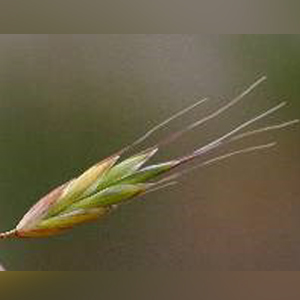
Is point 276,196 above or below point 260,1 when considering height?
below

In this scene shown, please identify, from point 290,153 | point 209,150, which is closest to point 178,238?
point 209,150

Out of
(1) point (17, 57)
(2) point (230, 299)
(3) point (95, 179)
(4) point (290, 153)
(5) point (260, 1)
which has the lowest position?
(2) point (230, 299)

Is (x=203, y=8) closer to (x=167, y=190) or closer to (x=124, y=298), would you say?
(x=167, y=190)

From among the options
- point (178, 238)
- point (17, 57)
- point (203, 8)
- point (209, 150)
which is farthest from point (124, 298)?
point (203, 8)
